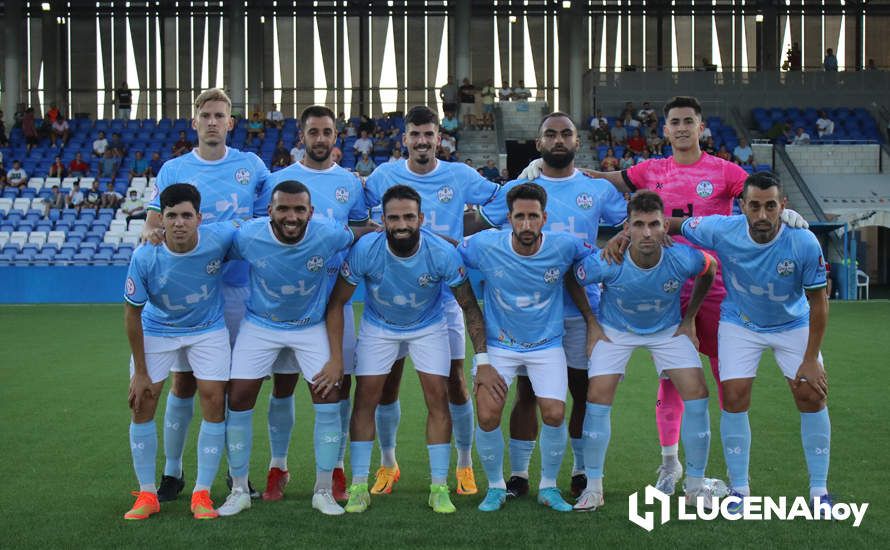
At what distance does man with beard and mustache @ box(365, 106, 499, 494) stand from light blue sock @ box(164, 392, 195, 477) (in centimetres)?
113

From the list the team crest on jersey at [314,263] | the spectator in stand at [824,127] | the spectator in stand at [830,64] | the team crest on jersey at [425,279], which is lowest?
the team crest on jersey at [425,279]

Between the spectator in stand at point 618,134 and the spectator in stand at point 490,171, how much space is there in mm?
3751

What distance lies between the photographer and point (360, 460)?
5480 mm

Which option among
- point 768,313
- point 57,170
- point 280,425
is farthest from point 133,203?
point 768,313

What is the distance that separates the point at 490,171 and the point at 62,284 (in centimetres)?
899

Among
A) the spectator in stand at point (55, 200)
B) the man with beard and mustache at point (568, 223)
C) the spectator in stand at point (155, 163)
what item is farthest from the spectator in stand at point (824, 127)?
the man with beard and mustache at point (568, 223)

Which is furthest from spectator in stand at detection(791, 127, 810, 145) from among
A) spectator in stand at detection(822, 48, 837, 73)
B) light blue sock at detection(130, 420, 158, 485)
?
light blue sock at detection(130, 420, 158, 485)

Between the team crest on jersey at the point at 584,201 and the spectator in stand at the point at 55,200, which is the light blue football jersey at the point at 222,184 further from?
the spectator in stand at the point at 55,200

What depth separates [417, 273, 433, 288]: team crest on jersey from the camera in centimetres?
550

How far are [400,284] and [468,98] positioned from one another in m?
22.5

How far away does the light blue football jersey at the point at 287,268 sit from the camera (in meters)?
5.39

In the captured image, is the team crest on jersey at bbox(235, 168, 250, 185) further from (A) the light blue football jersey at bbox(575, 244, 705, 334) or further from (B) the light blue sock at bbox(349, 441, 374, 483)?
(A) the light blue football jersey at bbox(575, 244, 705, 334)

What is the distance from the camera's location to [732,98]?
28.1m

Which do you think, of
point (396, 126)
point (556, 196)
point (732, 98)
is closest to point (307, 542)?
point (556, 196)
